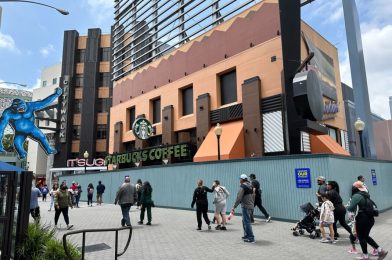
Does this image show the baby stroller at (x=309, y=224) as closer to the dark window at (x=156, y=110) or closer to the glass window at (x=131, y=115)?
the dark window at (x=156, y=110)

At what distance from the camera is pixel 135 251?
322 inches

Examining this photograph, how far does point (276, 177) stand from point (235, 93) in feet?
36.4

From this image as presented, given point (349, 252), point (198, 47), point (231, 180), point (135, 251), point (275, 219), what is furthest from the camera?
point (198, 47)

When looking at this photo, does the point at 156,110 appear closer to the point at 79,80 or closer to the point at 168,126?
the point at 168,126

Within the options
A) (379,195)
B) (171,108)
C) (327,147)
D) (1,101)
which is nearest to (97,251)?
(379,195)

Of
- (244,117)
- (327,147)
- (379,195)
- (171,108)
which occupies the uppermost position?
(171,108)

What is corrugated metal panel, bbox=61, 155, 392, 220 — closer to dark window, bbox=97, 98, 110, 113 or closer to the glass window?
the glass window

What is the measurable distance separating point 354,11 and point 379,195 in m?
12.2

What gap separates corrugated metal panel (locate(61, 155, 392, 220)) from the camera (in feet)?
39.3

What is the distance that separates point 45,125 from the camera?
174ft

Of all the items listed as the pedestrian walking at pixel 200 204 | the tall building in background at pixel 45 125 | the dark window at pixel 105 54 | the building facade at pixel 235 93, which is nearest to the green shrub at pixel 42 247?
the pedestrian walking at pixel 200 204

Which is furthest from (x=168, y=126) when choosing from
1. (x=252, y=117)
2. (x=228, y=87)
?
(x=252, y=117)

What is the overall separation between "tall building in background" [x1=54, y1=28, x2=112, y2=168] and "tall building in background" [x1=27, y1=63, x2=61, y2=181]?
7.13 ft

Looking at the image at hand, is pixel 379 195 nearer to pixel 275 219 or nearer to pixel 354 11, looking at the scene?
pixel 275 219
